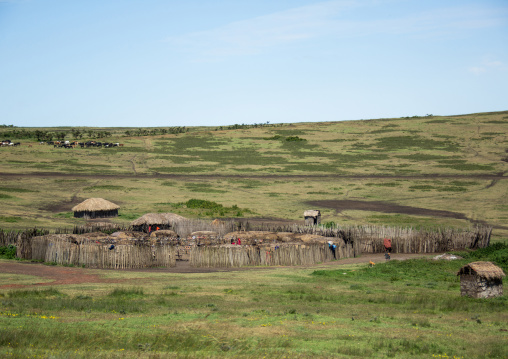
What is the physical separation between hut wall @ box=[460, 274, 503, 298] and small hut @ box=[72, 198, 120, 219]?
103 ft

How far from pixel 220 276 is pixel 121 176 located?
45.9m

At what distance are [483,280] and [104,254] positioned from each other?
17527 millimetres

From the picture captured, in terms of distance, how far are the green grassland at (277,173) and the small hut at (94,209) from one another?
1106 mm

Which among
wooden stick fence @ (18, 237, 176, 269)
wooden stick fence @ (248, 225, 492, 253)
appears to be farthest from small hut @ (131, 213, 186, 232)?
wooden stick fence @ (248, 225, 492, 253)

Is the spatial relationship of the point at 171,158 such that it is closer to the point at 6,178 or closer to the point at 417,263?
the point at 6,178

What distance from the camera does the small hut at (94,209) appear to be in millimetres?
44188

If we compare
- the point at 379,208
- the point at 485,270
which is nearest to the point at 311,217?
the point at 379,208

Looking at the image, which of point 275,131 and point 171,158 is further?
point 275,131

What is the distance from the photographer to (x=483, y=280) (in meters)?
19.7

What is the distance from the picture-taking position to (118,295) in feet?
64.8

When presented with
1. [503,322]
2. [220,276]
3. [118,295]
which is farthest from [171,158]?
[503,322]

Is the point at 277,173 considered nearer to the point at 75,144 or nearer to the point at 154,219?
the point at 154,219

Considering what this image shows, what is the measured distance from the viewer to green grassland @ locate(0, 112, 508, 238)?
49.8 metres

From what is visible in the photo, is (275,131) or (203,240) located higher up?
(275,131)
